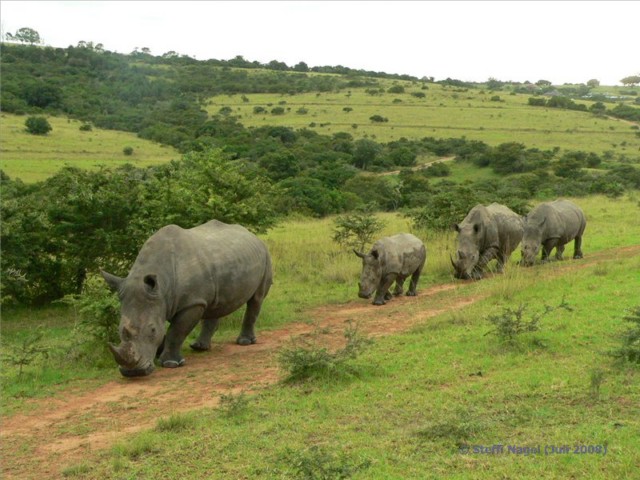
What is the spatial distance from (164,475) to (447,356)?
4.48m

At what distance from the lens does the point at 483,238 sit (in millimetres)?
16906

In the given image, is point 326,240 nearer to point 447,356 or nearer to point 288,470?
point 447,356

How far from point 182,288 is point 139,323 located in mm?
983

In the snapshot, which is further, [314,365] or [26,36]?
[26,36]

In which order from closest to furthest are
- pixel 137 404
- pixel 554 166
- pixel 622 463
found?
pixel 622 463 → pixel 137 404 → pixel 554 166

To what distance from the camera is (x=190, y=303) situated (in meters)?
9.89

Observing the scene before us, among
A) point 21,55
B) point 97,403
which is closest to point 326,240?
point 97,403

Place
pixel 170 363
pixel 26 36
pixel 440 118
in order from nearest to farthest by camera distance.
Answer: pixel 170 363, pixel 440 118, pixel 26 36

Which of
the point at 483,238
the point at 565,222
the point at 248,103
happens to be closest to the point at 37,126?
the point at 248,103

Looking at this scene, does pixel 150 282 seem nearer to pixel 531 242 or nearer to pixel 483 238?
pixel 483 238

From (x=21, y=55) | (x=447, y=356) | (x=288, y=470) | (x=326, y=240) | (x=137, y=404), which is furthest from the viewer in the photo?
(x=21, y=55)

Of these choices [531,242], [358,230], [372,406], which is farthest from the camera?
[358,230]

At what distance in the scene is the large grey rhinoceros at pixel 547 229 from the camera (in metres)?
17.8

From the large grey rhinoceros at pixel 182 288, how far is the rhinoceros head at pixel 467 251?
6.15m
